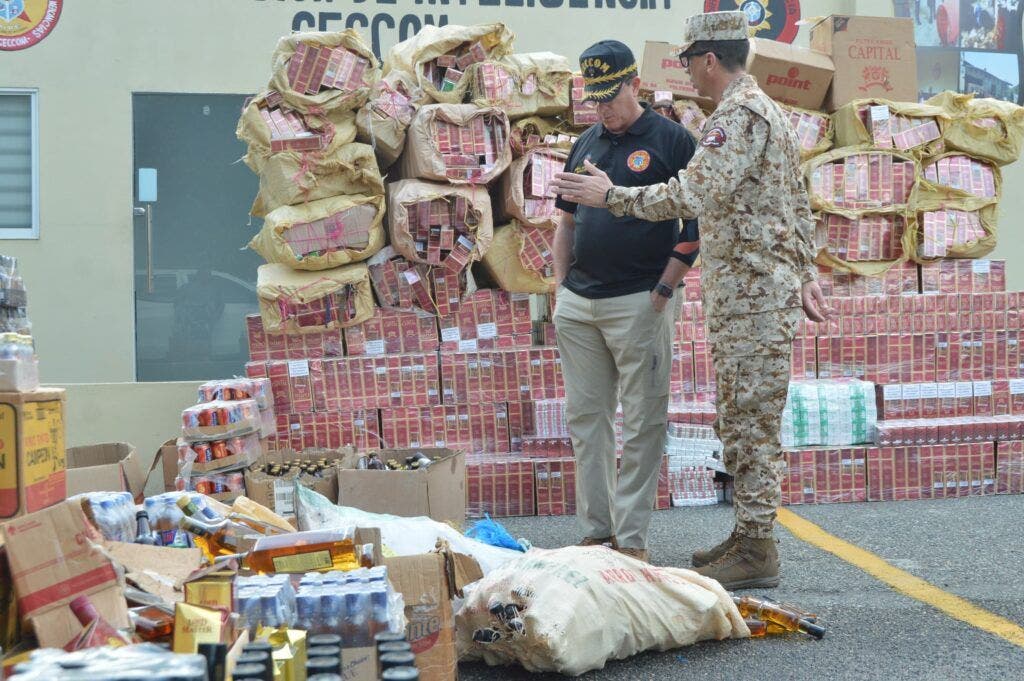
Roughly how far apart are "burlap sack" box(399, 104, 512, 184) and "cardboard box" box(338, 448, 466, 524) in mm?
1921

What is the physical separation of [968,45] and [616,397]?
724 cm

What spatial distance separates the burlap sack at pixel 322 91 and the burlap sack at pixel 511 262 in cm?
115

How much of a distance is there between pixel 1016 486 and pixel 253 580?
17.6 ft

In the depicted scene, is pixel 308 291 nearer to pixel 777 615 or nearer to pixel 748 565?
pixel 748 565

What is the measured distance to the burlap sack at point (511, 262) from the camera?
22.6 feet

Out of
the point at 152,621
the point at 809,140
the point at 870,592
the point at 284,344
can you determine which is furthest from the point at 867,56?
the point at 152,621

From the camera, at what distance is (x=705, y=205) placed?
13.9 feet

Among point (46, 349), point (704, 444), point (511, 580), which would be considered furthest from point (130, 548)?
point (46, 349)

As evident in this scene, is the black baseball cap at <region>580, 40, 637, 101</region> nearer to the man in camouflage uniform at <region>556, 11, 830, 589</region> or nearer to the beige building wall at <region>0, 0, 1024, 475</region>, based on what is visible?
the man in camouflage uniform at <region>556, 11, 830, 589</region>

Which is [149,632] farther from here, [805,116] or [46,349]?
[46,349]

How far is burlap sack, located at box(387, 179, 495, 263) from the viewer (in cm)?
659

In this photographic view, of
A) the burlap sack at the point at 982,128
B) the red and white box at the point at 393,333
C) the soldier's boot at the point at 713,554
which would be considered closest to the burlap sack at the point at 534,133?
the red and white box at the point at 393,333

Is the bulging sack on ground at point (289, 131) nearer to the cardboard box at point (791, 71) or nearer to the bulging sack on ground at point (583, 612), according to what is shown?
the cardboard box at point (791, 71)

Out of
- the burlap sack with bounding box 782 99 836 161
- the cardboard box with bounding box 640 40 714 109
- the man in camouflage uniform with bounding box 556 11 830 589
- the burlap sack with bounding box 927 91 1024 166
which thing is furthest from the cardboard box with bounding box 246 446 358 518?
the burlap sack with bounding box 927 91 1024 166
